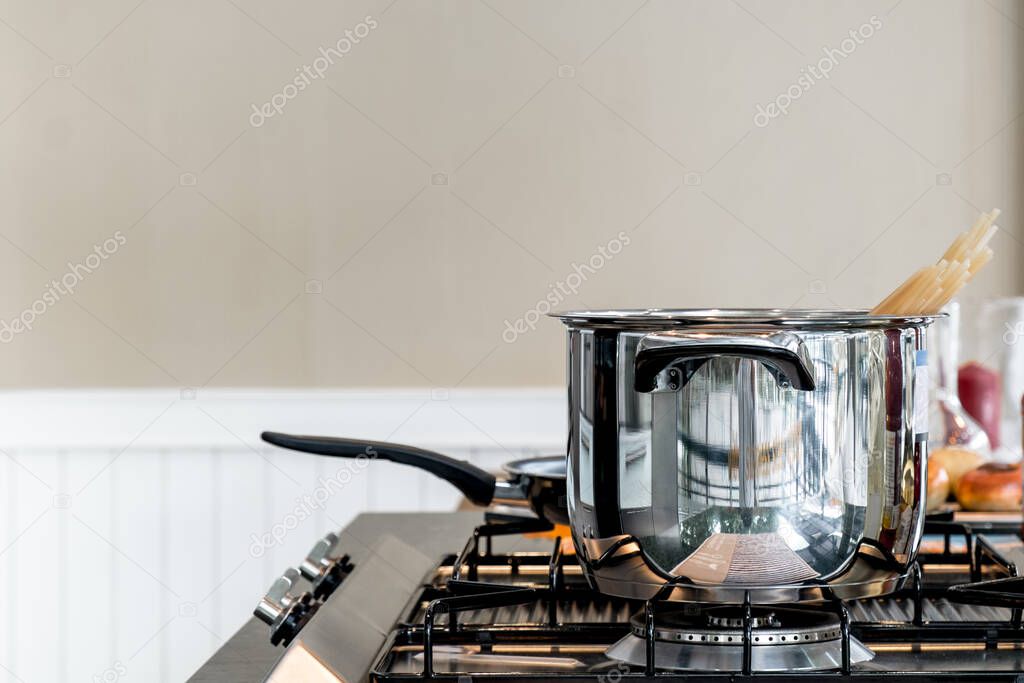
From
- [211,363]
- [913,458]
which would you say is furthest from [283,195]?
[913,458]

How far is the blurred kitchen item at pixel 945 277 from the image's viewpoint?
69 centimetres

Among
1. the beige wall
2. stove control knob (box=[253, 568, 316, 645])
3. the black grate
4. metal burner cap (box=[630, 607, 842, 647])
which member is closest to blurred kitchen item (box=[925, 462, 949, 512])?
the black grate

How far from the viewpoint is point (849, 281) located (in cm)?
214

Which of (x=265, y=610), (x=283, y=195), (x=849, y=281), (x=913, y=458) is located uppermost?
(x=283, y=195)

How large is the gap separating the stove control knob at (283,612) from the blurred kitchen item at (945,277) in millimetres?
405

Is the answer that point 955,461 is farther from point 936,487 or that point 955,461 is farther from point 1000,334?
point 1000,334

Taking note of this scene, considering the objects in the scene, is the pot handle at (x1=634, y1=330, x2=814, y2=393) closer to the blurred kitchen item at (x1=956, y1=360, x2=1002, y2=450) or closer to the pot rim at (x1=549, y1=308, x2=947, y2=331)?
the pot rim at (x1=549, y1=308, x2=947, y2=331)

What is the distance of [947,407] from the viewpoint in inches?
53.9

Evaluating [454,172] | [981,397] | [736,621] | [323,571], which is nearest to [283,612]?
[323,571]

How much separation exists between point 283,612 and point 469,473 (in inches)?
6.4

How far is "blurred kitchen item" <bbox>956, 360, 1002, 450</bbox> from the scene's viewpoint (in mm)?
1532

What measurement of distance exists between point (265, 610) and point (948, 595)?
420mm

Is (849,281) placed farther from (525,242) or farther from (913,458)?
(913,458)

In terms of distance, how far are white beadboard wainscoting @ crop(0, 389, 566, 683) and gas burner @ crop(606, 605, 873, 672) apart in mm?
1523
